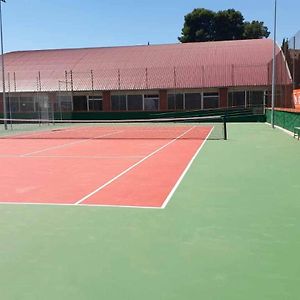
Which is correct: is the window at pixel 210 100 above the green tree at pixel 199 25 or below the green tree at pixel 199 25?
below

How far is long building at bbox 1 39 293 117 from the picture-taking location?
37.4 metres

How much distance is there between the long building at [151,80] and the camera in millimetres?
37438

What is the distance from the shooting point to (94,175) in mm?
9484

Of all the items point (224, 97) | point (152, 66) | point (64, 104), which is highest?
point (152, 66)

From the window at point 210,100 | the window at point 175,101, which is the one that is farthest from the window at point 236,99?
the window at point 175,101

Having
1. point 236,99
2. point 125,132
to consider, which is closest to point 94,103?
point 236,99

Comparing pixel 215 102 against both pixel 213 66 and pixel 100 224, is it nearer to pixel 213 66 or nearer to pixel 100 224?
pixel 213 66

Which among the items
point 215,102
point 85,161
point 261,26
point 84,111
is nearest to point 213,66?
point 215,102

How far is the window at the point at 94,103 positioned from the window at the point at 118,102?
3.94 ft

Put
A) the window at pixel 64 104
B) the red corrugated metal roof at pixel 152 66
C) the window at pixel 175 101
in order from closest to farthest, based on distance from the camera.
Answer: the red corrugated metal roof at pixel 152 66
the window at pixel 175 101
the window at pixel 64 104

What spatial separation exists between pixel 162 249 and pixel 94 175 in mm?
5031

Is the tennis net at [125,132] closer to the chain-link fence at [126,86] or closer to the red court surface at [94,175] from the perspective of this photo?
the red court surface at [94,175]

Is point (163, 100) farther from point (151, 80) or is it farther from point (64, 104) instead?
point (64, 104)

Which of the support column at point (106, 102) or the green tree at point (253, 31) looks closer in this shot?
the support column at point (106, 102)
